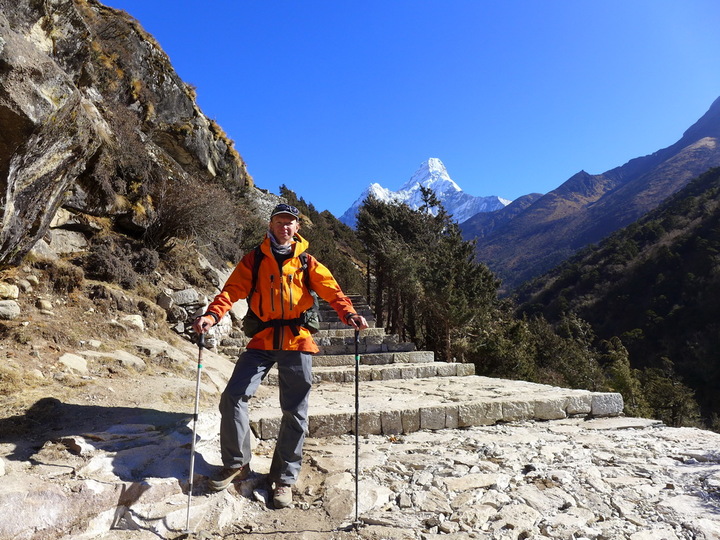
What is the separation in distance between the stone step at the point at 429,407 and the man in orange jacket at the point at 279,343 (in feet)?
3.74

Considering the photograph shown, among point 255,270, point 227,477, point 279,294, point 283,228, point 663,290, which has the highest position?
point 663,290

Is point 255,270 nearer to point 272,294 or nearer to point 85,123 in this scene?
point 272,294

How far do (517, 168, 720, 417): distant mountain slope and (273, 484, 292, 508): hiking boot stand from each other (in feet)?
123

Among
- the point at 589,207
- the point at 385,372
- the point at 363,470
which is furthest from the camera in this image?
the point at 589,207

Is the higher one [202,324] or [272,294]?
[272,294]

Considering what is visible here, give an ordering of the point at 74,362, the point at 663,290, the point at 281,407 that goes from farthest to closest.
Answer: the point at 663,290 < the point at 74,362 < the point at 281,407

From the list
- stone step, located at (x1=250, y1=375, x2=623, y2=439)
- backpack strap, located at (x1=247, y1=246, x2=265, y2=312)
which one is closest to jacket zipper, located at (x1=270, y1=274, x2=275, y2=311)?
backpack strap, located at (x1=247, y1=246, x2=265, y2=312)

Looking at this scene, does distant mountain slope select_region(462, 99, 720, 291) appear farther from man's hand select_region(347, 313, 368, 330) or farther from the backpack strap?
the backpack strap

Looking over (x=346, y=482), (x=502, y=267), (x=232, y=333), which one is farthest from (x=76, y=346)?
(x=502, y=267)

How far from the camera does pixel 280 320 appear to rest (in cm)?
299

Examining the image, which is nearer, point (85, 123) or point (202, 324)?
point (202, 324)

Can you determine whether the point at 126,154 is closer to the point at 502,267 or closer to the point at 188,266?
the point at 188,266

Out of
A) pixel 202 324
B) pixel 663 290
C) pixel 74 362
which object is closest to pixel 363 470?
pixel 202 324

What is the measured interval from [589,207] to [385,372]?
14040 cm
